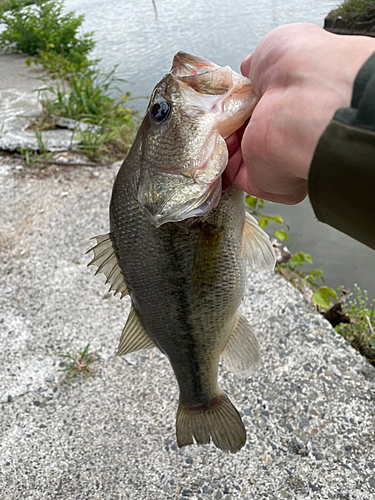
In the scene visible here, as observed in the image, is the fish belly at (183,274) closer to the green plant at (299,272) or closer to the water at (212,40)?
the green plant at (299,272)

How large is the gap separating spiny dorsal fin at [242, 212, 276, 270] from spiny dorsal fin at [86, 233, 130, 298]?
482 mm

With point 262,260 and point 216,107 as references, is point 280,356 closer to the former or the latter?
point 262,260

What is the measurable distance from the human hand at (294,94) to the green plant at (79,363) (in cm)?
198

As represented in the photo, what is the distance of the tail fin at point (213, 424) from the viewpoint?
1.72 meters

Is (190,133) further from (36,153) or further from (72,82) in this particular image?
(72,82)

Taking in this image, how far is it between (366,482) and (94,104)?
5691 millimetres

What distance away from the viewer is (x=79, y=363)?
8.94ft

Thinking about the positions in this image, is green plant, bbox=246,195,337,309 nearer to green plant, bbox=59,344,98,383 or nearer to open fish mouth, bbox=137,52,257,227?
green plant, bbox=59,344,98,383

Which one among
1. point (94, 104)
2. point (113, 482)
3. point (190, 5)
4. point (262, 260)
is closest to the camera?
point (262, 260)

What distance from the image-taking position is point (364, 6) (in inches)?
245

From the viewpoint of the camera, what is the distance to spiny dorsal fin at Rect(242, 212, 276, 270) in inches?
61.3

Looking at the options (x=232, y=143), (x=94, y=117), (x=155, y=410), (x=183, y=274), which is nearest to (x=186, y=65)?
(x=232, y=143)

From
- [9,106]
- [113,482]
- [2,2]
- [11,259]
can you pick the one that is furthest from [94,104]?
[2,2]

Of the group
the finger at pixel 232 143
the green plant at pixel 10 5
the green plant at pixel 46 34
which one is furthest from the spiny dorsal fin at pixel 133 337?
the green plant at pixel 10 5
